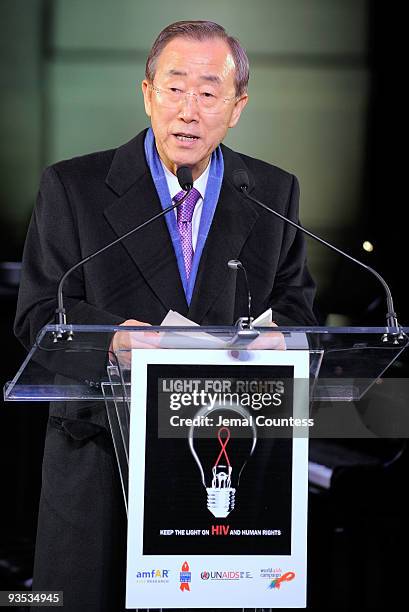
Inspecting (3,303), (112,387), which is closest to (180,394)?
(112,387)

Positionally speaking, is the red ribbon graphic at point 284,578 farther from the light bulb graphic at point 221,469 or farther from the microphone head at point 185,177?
the microphone head at point 185,177

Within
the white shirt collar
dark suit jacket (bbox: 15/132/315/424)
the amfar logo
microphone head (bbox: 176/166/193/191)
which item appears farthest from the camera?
the white shirt collar

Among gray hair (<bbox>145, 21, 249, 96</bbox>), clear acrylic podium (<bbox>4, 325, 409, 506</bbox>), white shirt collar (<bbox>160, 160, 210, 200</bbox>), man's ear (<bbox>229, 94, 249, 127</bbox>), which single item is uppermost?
gray hair (<bbox>145, 21, 249, 96</bbox>)

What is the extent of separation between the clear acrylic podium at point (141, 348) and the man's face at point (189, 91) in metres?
0.58

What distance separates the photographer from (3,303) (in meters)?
4.18

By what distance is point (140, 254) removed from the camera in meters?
2.29

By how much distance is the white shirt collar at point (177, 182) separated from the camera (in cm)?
238

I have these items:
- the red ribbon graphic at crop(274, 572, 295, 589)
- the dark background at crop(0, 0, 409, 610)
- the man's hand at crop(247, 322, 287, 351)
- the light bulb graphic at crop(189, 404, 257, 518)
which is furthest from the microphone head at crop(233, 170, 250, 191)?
the dark background at crop(0, 0, 409, 610)

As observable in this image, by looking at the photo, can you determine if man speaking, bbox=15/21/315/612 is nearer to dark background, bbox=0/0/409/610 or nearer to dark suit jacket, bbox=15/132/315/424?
dark suit jacket, bbox=15/132/315/424

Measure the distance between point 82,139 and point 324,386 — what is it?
2.68m

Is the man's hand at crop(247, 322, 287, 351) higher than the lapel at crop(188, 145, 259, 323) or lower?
lower

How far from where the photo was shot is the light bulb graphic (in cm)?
181

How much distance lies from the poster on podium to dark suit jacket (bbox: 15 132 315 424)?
43 cm

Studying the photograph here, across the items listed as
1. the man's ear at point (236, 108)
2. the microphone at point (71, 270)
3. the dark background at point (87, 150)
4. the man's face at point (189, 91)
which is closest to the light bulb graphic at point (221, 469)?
the microphone at point (71, 270)
